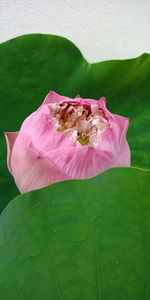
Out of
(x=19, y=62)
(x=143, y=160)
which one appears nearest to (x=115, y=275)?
(x=143, y=160)

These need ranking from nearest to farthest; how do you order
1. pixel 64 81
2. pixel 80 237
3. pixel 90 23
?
pixel 80 237 → pixel 64 81 → pixel 90 23

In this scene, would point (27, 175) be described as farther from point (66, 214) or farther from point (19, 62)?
point (19, 62)

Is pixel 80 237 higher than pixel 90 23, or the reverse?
pixel 90 23

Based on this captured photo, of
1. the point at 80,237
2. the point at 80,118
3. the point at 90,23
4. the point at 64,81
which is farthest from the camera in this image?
the point at 90,23

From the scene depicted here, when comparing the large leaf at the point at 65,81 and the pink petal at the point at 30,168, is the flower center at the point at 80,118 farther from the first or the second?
the large leaf at the point at 65,81

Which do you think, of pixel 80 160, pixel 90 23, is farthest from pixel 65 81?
pixel 80 160

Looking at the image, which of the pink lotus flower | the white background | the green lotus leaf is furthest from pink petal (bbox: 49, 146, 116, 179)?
the white background

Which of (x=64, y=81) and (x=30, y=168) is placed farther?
(x=64, y=81)

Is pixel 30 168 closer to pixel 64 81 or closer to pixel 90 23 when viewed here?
pixel 64 81
